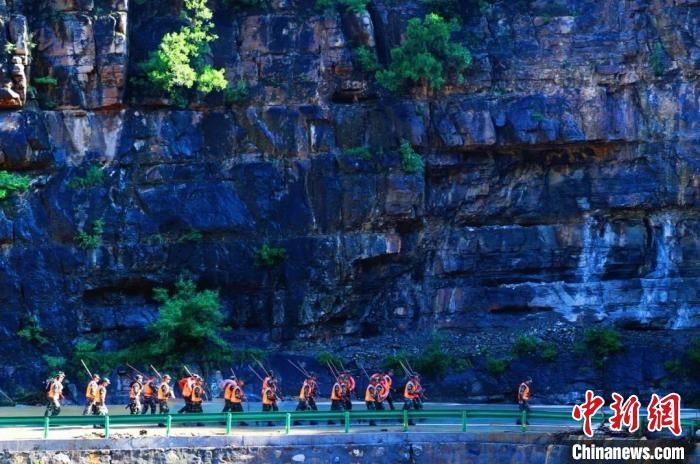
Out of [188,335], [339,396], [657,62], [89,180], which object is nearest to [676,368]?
[657,62]

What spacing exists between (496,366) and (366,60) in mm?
12320

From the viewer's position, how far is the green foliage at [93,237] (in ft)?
168

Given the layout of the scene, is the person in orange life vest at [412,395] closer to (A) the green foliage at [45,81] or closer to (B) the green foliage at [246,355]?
(B) the green foliage at [246,355]

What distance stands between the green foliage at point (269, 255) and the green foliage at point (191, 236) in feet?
7.08

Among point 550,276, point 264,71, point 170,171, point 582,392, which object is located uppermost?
point 264,71

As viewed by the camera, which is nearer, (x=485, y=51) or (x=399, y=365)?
(x=399, y=365)

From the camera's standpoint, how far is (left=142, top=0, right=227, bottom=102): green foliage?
5178 centimetres

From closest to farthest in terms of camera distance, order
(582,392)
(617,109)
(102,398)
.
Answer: (102,398)
(582,392)
(617,109)

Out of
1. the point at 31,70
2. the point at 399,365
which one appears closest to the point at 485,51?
the point at 399,365

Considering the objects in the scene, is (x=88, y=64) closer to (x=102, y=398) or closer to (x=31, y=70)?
(x=31, y=70)

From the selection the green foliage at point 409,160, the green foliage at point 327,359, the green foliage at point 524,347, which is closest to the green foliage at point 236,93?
the green foliage at point 409,160

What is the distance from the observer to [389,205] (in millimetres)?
53250

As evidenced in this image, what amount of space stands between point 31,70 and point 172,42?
5138 mm

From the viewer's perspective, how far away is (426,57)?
5297cm
